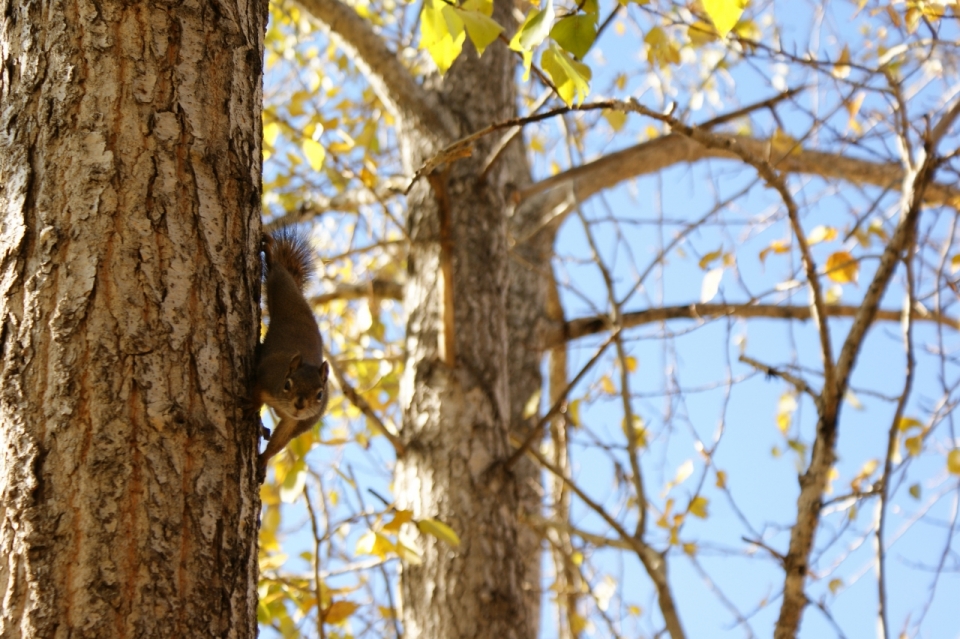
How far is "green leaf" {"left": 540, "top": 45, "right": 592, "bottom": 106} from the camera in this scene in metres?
Answer: 1.31

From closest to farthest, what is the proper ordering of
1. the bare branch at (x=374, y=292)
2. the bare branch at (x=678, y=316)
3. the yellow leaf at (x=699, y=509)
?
the yellow leaf at (x=699, y=509), the bare branch at (x=678, y=316), the bare branch at (x=374, y=292)

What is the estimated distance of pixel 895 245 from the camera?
2123 millimetres

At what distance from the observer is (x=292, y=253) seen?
2305mm

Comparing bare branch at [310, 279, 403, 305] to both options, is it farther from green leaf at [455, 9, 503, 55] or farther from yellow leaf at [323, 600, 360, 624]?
green leaf at [455, 9, 503, 55]

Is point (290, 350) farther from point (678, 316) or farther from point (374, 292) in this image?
point (678, 316)

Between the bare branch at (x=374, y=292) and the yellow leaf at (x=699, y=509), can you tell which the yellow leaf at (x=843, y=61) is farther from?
the bare branch at (x=374, y=292)

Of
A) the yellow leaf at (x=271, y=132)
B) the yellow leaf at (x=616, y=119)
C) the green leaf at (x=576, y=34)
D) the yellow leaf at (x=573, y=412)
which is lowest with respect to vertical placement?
the green leaf at (x=576, y=34)

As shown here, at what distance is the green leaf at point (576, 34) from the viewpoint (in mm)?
1297

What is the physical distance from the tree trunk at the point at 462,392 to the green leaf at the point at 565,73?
2.98 feet

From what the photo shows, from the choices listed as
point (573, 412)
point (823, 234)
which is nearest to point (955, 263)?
point (823, 234)

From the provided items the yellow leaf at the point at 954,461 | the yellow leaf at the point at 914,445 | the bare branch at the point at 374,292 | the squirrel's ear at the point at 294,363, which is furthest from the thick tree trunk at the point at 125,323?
the yellow leaf at the point at 954,461

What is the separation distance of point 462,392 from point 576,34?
1.48 m

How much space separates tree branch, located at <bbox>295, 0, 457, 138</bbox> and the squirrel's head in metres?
1.19

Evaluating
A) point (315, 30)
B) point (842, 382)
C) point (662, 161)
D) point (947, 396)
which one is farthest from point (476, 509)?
point (315, 30)
